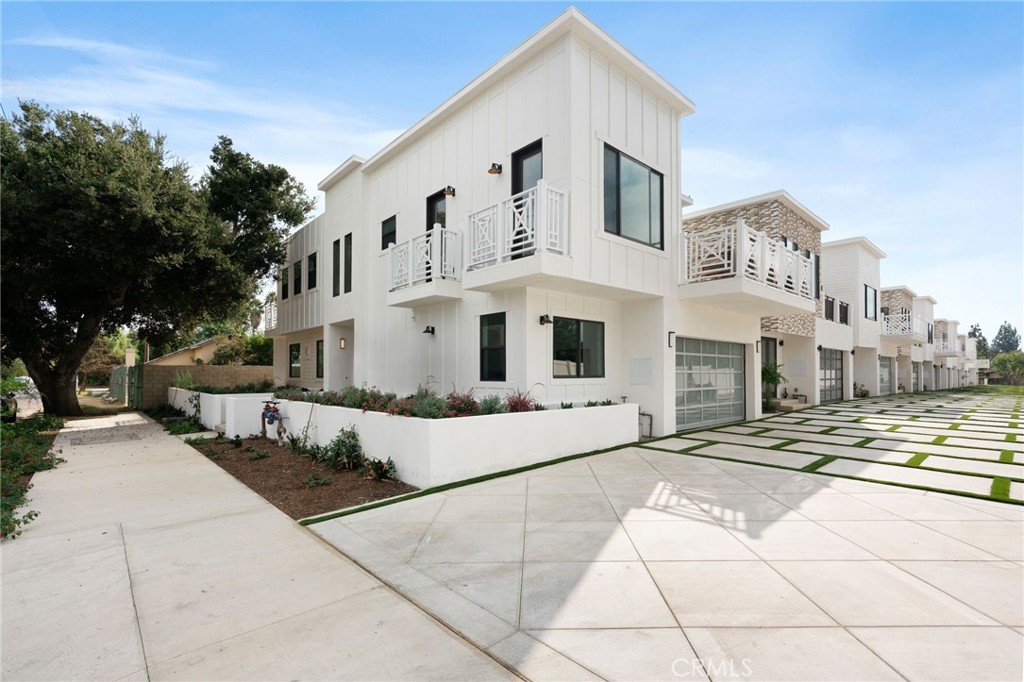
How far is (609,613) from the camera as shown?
3037 mm

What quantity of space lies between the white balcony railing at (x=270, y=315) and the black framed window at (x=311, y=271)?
326 cm

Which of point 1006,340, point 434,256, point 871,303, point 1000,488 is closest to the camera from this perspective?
point 1000,488

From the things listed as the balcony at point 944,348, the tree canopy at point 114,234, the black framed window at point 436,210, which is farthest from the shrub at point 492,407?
the balcony at point 944,348

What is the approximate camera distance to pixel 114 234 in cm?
1273

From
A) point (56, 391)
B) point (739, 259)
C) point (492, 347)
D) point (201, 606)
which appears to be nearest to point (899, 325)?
point (739, 259)

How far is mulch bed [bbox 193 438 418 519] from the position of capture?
5.79 meters

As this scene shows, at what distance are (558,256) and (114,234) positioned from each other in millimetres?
12767

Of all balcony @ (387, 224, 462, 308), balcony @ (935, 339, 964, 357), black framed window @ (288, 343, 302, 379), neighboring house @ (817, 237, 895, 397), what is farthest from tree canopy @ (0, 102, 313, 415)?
balcony @ (935, 339, 964, 357)

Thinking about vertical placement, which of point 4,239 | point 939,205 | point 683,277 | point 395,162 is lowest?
point 683,277

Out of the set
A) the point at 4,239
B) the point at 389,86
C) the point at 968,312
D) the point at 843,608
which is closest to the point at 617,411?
the point at 843,608

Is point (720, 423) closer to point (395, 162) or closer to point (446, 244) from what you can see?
point (446, 244)

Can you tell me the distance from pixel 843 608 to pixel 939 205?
526 inches

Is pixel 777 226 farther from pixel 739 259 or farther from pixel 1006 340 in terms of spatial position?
pixel 1006 340

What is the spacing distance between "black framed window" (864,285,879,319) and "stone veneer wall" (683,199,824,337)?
8.56 m
